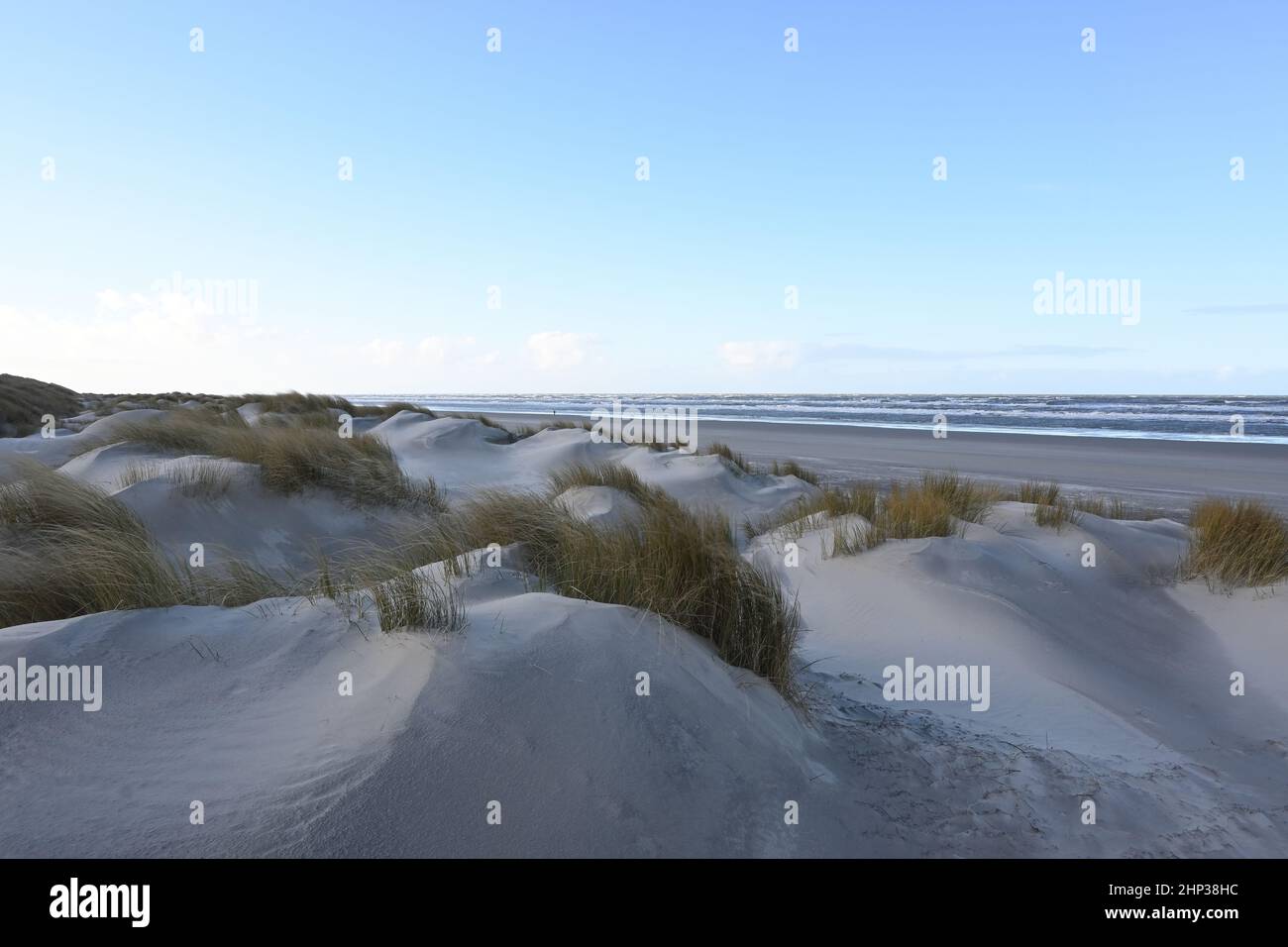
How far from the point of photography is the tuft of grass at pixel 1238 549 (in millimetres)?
5547

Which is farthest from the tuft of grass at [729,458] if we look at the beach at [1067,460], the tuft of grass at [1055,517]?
the tuft of grass at [1055,517]

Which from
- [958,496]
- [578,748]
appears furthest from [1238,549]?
[578,748]

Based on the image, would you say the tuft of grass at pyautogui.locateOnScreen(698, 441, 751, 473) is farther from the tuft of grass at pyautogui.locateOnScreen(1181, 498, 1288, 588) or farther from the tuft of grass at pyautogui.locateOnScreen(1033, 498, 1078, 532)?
the tuft of grass at pyautogui.locateOnScreen(1181, 498, 1288, 588)

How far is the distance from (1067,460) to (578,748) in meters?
18.1

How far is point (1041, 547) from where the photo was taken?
6355 millimetres

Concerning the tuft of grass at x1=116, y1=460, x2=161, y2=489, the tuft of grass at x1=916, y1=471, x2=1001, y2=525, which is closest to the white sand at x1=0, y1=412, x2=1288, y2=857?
the tuft of grass at x1=916, y1=471, x2=1001, y2=525

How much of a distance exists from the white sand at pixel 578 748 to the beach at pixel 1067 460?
802 cm

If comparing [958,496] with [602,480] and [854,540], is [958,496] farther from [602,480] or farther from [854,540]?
[602,480]

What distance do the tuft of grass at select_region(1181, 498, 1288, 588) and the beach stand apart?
13.5 ft

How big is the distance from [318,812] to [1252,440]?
2555 cm

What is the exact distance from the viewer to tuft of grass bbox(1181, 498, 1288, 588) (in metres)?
5.55

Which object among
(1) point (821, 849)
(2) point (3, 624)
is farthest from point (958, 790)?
(2) point (3, 624)

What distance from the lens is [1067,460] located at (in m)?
17.0

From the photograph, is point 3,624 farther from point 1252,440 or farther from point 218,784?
point 1252,440
